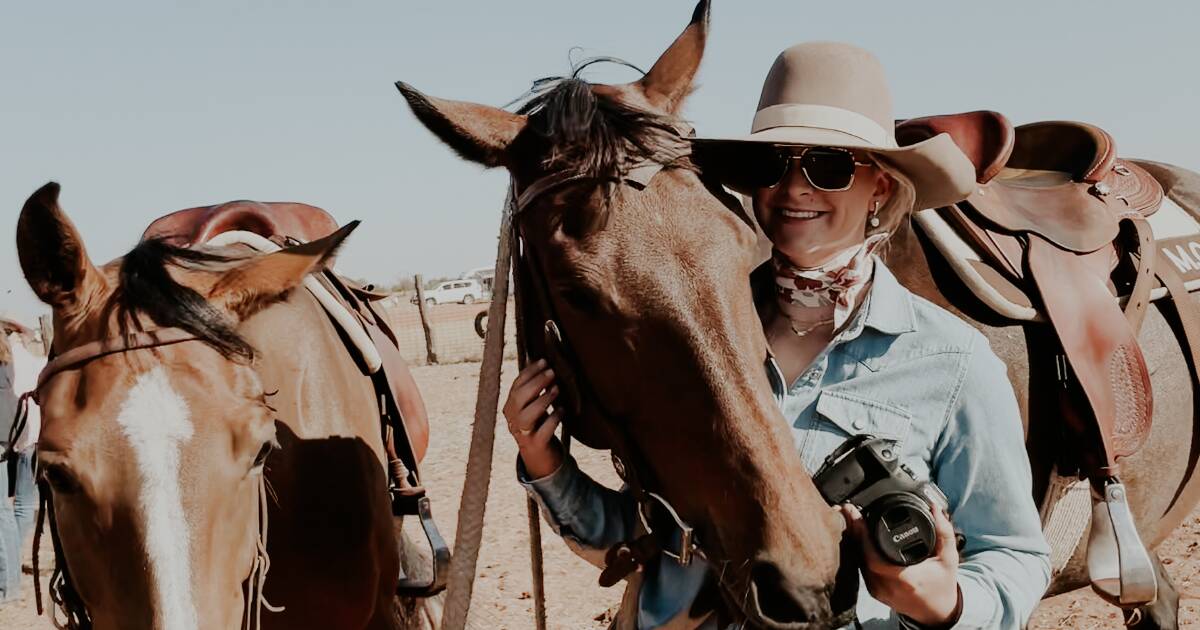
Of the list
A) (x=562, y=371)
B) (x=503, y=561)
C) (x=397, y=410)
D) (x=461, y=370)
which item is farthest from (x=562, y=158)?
(x=461, y=370)

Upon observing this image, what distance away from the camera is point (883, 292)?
6.02ft

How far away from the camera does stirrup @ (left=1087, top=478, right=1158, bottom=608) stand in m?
2.71

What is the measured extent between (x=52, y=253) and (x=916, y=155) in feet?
6.04

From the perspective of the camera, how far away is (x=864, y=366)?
180cm

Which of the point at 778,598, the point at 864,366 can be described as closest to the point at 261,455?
the point at 778,598

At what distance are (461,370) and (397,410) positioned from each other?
13345mm

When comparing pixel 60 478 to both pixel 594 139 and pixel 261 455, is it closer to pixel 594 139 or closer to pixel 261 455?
pixel 261 455

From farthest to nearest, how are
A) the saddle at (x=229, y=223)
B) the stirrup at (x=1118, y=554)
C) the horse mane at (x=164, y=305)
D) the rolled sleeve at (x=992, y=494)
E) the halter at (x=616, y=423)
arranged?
the saddle at (x=229, y=223) < the stirrup at (x=1118, y=554) < the horse mane at (x=164, y=305) < the halter at (x=616, y=423) < the rolled sleeve at (x=992, y=494)

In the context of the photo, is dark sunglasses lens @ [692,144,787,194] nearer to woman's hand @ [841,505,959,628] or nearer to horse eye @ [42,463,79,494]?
woman's hand @ [841,505,959,628]

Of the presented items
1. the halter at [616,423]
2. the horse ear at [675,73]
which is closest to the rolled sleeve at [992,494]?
the halter at [616,423]

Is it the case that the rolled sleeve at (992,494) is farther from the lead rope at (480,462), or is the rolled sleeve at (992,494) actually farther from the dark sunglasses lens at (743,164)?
the lead rope at (480,462)

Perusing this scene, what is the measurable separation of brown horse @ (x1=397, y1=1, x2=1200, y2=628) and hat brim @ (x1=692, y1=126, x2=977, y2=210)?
163mm

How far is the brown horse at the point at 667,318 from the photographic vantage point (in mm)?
1522

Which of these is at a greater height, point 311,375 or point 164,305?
point 164,305
